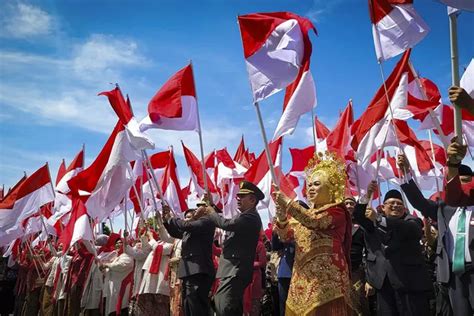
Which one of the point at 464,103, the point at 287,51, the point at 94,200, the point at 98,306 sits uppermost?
the point at 287,51

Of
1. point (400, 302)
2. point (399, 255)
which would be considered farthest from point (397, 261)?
point (400, 302)

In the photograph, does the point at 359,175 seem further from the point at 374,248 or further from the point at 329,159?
the point at 329,159

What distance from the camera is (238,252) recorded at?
6617 mm

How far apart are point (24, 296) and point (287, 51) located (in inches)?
465

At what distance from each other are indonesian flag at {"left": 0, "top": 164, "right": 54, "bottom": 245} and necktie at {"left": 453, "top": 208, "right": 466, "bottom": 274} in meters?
9.27

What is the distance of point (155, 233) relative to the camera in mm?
11258

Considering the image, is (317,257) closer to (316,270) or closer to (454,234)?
(316,270)

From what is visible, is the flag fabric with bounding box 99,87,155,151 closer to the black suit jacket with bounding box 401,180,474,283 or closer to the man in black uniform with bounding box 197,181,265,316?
the man in black uniform with bounding box 197,181,265,316

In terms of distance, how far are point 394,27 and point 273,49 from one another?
4.98 ft

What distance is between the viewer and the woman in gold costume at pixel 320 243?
15.3 feet

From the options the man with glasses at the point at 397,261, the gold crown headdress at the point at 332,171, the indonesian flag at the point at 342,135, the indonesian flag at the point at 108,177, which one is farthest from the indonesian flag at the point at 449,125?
the indonesian flag at the point at 108,177

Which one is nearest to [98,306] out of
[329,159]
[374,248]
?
[374,248]

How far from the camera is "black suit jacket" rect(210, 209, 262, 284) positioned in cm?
648

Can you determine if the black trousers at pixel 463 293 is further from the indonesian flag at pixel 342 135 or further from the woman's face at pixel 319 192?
the indonesian flag at pixel 342 135
